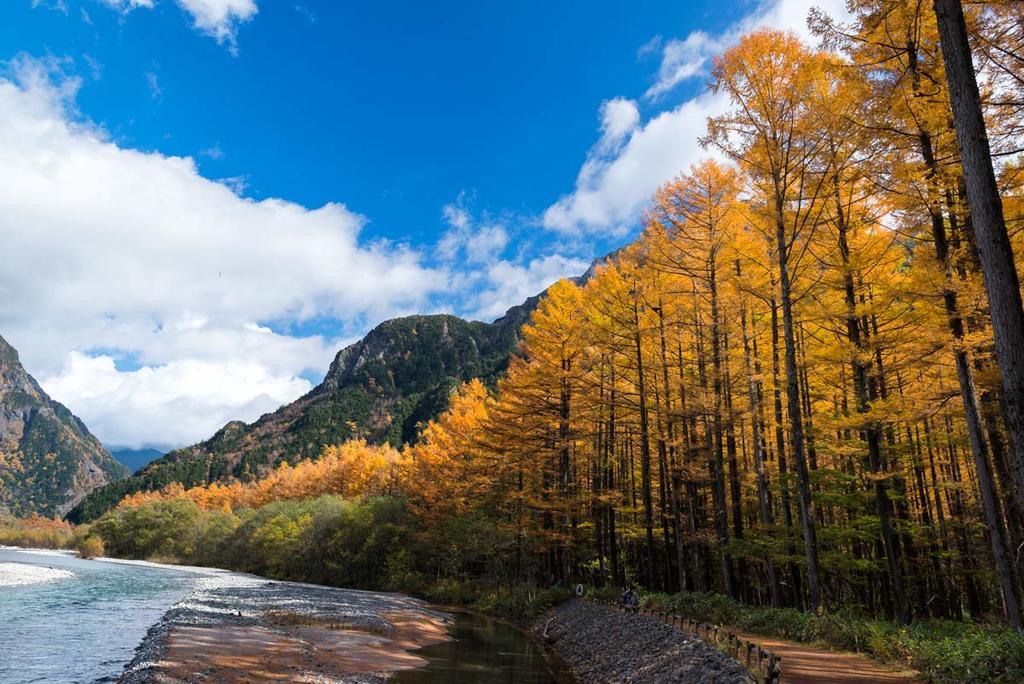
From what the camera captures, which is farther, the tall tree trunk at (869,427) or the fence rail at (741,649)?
the tall tree trunk at (869,427)

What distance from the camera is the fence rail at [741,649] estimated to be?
8.20 meters

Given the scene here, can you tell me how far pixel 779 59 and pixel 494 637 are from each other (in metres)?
22.3

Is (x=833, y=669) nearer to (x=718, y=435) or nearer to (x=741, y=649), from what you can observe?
(x=741, y=649)

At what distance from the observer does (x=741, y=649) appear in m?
10.7

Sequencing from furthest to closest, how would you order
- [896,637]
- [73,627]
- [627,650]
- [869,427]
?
[73,627], [627,650], [869,427], [896,637]

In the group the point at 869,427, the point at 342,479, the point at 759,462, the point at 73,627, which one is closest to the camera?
the point at 869,427

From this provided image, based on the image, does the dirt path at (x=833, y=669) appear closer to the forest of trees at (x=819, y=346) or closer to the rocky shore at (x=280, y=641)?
the forest of trees at (x=819, y=346)

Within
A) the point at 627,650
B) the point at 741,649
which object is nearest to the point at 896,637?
the point at 741,649

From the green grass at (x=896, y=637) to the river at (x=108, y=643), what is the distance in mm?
5167

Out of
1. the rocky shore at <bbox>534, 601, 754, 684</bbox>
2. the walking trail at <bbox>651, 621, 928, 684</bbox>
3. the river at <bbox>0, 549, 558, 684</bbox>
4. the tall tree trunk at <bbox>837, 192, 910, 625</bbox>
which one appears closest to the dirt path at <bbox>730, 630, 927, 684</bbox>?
the walking trail at <bbox>651, 621, 928, 684</bbox>

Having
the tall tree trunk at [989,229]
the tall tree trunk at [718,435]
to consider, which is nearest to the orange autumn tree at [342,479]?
the tall tree trunk at [718,435]

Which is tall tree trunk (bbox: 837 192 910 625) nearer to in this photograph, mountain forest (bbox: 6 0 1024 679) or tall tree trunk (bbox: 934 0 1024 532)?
mountain forest (bbox: 6 0 1024 679)

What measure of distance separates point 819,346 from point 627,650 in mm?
12245

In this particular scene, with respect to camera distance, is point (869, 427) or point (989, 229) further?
point (869, 427)
